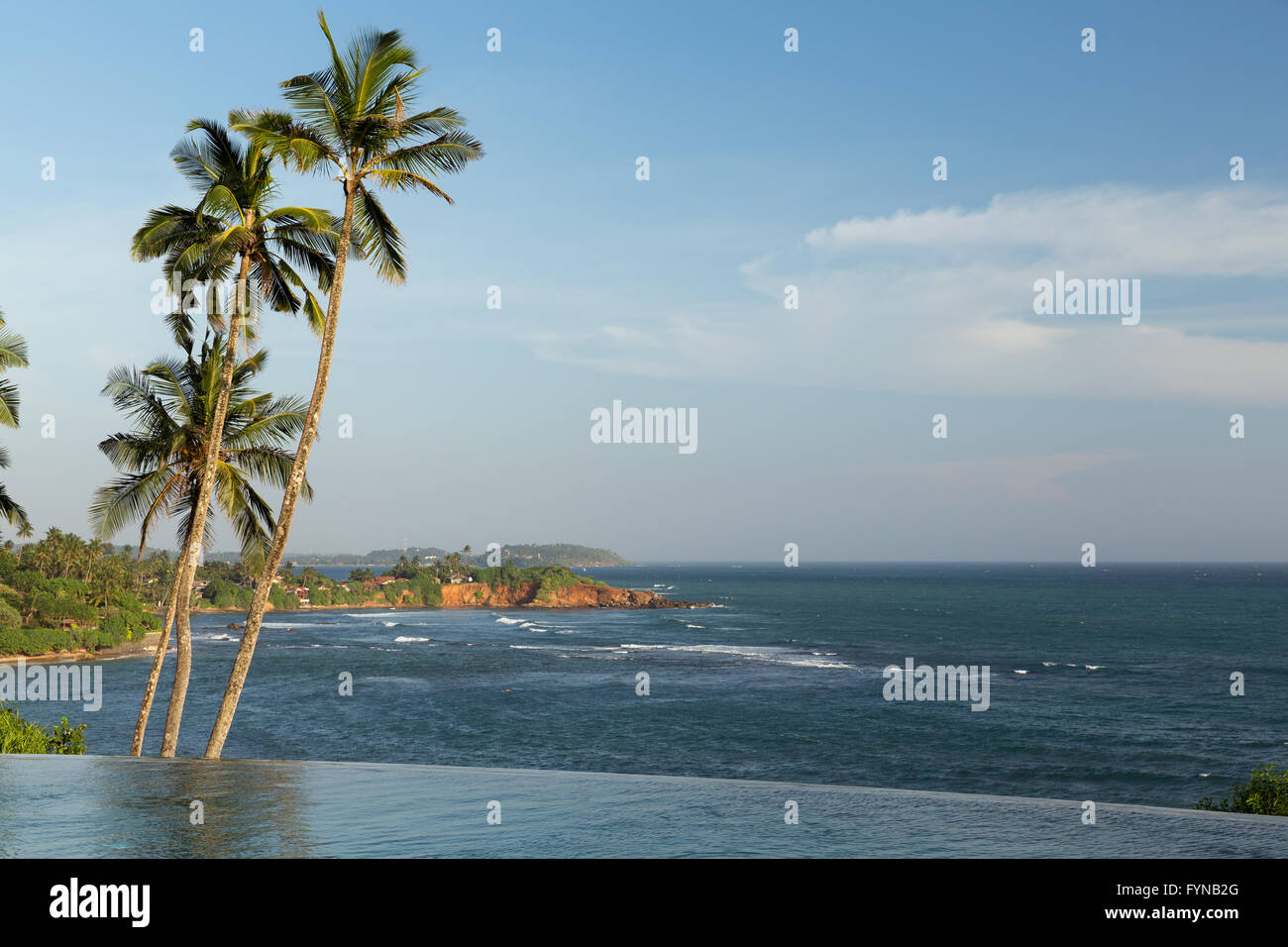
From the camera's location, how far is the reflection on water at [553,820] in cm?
600

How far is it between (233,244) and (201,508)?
196 inches

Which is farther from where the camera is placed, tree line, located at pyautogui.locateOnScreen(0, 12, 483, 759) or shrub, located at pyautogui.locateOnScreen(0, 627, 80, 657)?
shrub, located at pyautogui.locateOnScreen(0, 627, 80, 657)

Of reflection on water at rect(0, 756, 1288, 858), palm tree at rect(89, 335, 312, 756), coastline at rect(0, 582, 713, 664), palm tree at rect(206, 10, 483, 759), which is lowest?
coastline at rect(0, 582, 713, 664)

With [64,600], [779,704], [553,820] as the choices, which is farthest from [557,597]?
[553,820]

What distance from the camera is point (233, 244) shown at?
55.5ft

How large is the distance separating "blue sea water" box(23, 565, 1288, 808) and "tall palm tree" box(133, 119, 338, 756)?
2158 centimetres

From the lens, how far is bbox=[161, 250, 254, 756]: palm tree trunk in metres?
17.3

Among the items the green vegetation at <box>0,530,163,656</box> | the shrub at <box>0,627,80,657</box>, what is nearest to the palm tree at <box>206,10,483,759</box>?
the green vegetation at <box>0,530,163,656</box>

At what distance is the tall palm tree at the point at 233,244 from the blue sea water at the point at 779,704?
21.6 m

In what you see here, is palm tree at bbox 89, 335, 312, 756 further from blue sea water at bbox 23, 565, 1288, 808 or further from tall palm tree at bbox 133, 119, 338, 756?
blue sea water at bbox 23, 565, 1288, 808

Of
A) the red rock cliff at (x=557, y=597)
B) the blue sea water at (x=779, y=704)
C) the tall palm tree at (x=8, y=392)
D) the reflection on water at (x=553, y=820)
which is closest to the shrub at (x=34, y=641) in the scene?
the blue sea water at (x=779, y=704)

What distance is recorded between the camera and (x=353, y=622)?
13700 centimetres

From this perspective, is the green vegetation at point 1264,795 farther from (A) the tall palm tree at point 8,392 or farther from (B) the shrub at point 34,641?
(B) the shrub at point 34,641

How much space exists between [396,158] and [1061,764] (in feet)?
126
